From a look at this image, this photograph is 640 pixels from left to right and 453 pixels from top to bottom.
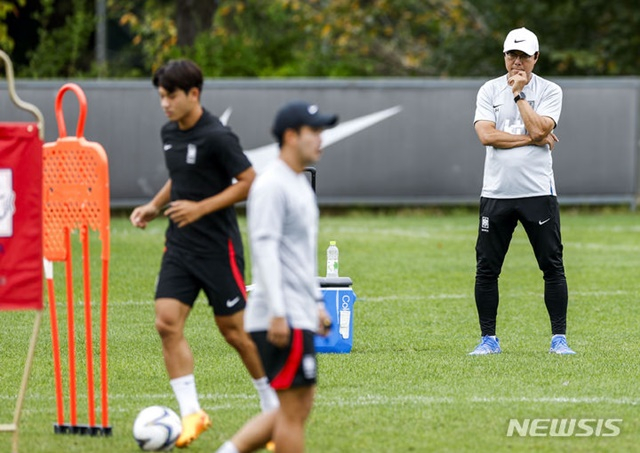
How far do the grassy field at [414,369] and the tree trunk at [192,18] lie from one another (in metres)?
14.4

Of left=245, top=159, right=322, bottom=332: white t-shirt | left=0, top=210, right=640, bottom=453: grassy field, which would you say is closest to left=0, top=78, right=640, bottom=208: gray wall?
left=0, top=210, right=640, bottom=453: grassy field

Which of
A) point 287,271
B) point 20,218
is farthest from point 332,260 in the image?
point 287,271

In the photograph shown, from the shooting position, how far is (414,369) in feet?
30.2

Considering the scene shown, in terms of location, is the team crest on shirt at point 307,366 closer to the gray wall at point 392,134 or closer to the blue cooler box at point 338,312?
the blue cooler box at point 338,312

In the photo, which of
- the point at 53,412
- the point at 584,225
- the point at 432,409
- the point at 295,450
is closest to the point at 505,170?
the point at 432,409

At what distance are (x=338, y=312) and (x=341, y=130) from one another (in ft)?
44.6

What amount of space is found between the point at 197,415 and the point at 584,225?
1568 centimetres

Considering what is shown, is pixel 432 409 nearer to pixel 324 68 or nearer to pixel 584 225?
pixel 584 225

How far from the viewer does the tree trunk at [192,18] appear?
98.9 feet

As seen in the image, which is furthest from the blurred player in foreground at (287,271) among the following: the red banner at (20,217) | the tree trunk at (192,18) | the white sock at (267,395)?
the tree trunk at (192,18)

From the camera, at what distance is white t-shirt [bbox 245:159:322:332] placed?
556cm

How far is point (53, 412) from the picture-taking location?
7.83 m

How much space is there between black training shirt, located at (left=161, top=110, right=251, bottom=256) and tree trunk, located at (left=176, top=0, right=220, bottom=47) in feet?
76.7

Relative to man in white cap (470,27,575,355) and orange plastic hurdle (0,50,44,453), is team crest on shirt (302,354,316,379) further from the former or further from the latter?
man in white cap (470,27,575,355)
